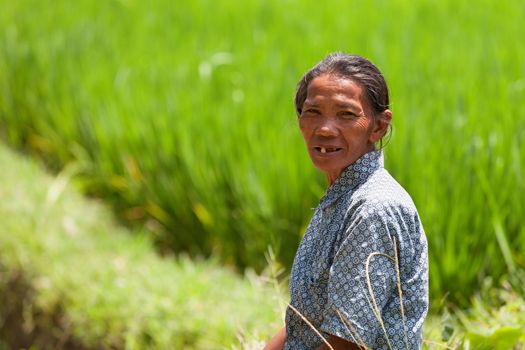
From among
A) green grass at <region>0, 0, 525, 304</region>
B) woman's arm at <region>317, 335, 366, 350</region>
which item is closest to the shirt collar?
woman's arm at <region>317, 335, 366, 350</region>

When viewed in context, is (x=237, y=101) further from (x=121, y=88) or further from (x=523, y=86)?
(x=523, y=86)

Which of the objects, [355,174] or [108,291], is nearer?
[355,174]

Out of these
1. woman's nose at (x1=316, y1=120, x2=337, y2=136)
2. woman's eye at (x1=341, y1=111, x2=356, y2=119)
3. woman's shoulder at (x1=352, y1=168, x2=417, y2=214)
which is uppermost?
woman's eye at (x1=341, y1=111, x2=356, y2=119)

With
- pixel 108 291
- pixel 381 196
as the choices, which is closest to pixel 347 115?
pixel 381 196

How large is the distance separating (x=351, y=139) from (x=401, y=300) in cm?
26

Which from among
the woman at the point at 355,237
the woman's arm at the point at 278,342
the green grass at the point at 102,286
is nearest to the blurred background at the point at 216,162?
the green grass at the point at 102,286

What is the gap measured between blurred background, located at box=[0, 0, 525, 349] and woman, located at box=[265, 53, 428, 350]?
20.0 inches

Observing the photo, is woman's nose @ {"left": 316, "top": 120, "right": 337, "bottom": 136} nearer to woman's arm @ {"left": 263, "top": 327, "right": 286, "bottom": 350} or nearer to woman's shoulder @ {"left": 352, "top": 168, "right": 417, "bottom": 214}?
woman's shoulder @ {"left": 352, "top": 168, "right": 417, "bottom": 214}

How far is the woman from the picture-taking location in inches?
59.9

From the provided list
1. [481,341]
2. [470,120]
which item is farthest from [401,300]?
[470,120]

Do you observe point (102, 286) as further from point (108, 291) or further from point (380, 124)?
point (380, 124)

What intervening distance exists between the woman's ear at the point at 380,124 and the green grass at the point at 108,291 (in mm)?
783

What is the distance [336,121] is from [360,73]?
84mm

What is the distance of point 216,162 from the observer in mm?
3594
